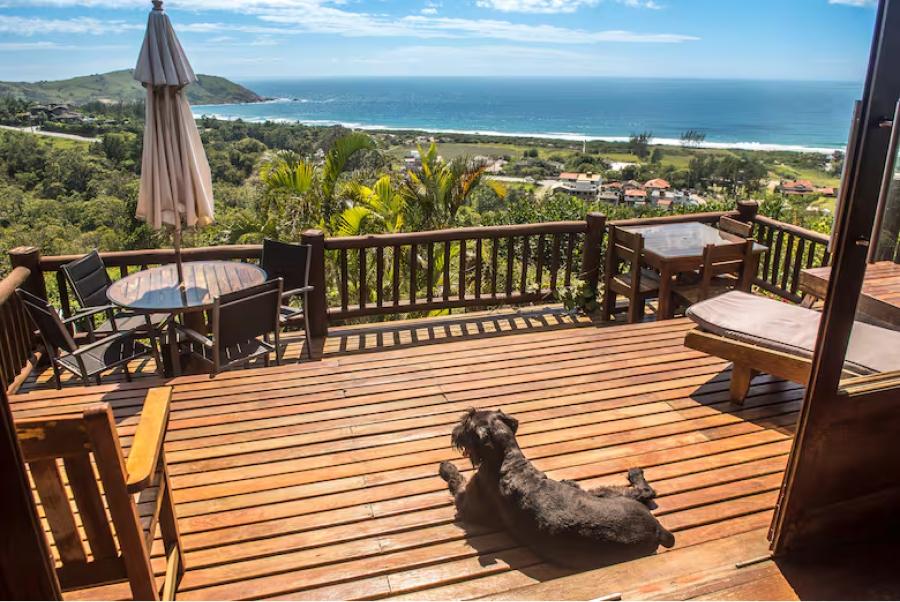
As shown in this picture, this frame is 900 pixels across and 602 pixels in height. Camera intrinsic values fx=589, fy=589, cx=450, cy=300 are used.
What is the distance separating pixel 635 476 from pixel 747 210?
4.10 metres

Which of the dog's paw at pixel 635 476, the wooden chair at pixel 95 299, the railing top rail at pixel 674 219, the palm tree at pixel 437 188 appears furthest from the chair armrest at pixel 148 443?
the palm tree at pixel 437 188

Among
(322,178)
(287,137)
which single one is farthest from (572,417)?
(287,137)

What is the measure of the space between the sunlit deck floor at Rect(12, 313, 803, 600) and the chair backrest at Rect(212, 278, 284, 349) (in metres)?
0.26

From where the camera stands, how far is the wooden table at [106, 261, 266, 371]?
3.87 m

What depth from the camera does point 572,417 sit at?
10.7ft

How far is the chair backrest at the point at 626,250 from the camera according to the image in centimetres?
496

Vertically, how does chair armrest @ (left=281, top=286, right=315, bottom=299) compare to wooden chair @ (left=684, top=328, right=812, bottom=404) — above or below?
above

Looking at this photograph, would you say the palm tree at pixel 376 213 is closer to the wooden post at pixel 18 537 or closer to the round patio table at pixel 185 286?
the round patio table at pixel 185 286

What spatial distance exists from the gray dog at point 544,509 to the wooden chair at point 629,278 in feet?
9.79

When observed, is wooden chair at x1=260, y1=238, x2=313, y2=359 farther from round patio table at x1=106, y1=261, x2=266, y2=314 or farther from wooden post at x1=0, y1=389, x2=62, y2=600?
wooden post at x1=0, y1=389, x2=62, y2=600

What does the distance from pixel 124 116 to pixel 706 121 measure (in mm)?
81243

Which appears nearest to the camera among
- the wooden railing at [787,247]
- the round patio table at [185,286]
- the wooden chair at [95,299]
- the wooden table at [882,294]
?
the wooden table at [882,294]

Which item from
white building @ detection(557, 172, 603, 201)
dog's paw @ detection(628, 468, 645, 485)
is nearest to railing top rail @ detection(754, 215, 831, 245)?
dog's paw @ detection(628, 468, 645, 485)

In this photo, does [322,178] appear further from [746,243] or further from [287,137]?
[287,137]
